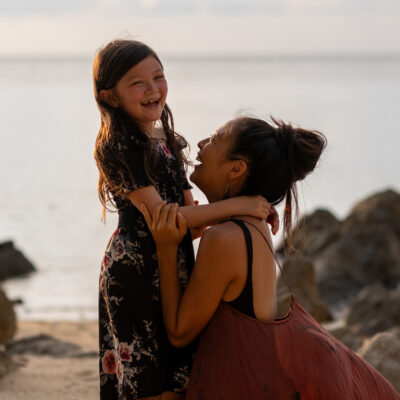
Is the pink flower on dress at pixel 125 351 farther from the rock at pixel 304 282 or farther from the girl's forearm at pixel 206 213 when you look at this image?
the rock at pixel 304 282

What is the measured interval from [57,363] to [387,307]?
326 centimetres

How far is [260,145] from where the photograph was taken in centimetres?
301

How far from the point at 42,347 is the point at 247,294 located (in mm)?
4767

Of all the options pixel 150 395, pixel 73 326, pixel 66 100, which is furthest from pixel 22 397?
pixel 66 100

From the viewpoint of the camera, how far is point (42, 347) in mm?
7277

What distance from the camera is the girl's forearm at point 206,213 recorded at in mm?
2959

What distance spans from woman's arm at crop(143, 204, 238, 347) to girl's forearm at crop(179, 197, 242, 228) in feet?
0.14

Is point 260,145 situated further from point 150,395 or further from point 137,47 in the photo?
point 150,395

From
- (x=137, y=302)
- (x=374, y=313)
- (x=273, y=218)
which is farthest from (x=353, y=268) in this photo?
(x=137, y=302)

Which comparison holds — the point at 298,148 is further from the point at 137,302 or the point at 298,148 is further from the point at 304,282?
the point at 304,282

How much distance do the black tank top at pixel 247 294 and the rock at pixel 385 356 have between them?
2.11 m

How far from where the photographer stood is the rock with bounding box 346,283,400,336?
7418mm

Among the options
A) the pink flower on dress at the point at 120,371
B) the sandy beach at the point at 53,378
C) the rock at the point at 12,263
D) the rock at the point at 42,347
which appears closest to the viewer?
the pink flower on dress at the point at 120,371

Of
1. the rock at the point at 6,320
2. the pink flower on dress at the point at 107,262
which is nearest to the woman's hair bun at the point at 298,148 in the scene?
the pink flower on dress at the point at 107,262
